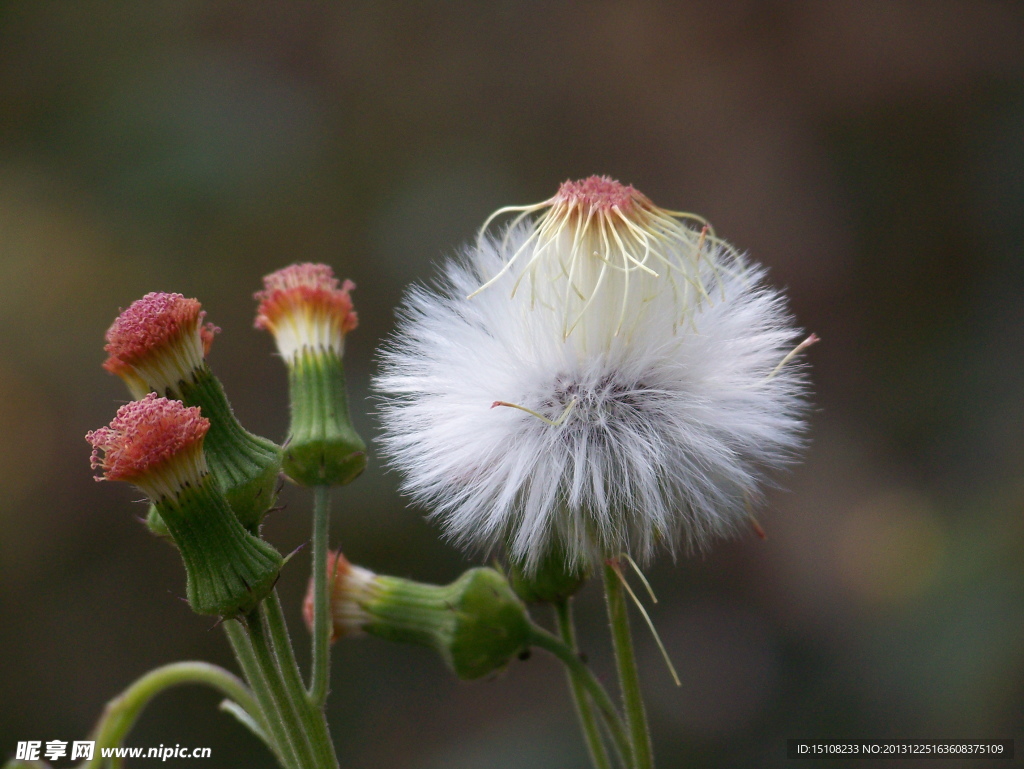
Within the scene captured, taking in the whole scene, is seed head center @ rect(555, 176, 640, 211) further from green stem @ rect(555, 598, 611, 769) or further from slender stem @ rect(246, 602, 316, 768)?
slender stem @ rect(246, 602, 316, 768)

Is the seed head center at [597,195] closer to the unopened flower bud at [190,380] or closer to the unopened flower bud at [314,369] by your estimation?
the unopened flower bud at [314,369]

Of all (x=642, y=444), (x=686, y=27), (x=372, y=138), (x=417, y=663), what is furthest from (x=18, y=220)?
(x=642, y=444)

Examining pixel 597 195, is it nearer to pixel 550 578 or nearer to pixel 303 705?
pixel 550 578

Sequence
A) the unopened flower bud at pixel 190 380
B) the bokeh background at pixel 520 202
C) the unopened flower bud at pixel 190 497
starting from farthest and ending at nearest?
the bokeh background at pixel 520 202 → the unopened flower bud at pixel 190 380 → the unopened flower bud at pixel 190 497

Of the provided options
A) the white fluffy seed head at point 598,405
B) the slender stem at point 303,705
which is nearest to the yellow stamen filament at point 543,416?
the white fluffy seed head at point 598,405

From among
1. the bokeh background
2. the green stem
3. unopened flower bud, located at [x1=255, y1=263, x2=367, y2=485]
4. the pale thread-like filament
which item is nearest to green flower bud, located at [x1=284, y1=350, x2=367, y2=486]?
unopened flower bud, located at [x1=255, y1=263, x2=367, y2=485]

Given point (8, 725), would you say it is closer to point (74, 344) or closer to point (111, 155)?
point (74, 344)
